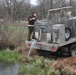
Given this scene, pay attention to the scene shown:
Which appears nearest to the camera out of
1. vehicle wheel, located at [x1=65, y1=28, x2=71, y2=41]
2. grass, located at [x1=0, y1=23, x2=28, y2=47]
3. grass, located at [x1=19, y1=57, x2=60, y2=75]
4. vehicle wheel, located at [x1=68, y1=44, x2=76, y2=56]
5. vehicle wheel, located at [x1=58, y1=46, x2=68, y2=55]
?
grass, located at [x1=19, y1=57, x2=60, y2=75]

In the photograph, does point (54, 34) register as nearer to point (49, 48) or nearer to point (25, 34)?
point (49, 48)

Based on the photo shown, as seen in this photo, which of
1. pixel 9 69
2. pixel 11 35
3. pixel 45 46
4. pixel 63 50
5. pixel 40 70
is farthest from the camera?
pixel 11 35

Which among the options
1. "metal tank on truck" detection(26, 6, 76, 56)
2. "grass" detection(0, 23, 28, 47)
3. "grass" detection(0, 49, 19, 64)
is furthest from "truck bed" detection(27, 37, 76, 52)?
"grass" detection(0, 23, 28, 47)

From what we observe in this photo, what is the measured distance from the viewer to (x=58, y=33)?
509 inches

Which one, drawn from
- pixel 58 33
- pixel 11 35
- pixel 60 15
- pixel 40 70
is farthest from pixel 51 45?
pixel 11 35

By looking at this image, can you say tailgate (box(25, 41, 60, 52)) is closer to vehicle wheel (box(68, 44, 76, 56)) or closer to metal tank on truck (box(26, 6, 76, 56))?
metal tank on truck (box(26, 6, 76, 56))

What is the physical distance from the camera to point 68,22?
541 inches

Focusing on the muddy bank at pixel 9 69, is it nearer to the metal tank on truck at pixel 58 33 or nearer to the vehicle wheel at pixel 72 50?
the metal tank on truck at pixel 58 33

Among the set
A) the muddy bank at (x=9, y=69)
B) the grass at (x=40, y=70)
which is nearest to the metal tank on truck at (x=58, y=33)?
the grass at (x=40, y=70)

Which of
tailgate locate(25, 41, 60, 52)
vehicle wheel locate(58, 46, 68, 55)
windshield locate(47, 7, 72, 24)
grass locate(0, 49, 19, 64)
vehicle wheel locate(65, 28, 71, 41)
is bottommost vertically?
grass locate(0, 49, 19, 64)

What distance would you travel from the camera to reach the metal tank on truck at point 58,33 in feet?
42.6

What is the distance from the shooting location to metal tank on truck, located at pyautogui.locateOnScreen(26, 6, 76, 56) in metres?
13.0

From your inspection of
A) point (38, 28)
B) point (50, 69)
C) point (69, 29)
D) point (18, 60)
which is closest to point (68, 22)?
point (69, 29)

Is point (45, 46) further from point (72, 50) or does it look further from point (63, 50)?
point (72, 50)
